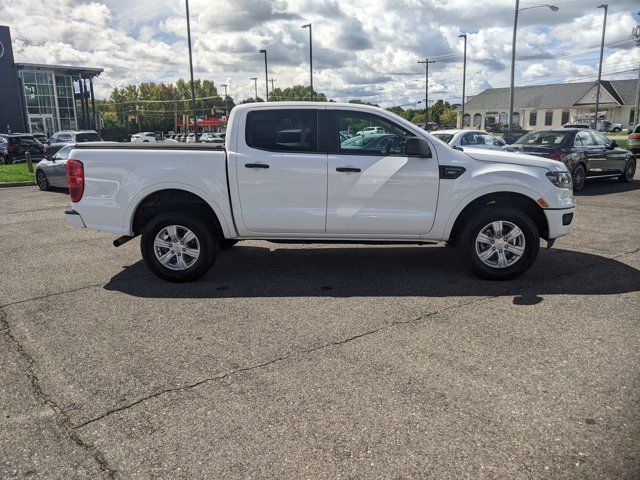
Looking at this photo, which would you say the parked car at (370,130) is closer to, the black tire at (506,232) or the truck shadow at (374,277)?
the black tire at (506,232)

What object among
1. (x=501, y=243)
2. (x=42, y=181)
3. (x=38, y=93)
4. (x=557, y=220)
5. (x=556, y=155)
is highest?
(x=38, y=93)

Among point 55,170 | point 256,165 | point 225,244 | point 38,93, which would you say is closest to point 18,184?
point 55,170

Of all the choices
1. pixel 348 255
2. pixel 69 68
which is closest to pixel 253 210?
pixel 348 255

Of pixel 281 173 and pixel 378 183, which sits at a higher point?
pixel 281 173

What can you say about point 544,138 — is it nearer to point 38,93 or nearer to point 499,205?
point 499,205

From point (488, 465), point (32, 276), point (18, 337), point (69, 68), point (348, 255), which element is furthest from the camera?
point (69, 68)

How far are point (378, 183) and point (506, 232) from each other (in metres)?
1.51

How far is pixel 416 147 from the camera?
18.5 feet

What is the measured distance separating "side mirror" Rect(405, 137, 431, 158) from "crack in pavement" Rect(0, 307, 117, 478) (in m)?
3.94

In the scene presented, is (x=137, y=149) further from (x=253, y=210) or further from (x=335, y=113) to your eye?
(x=335, y=113)

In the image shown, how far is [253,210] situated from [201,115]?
13317 cm

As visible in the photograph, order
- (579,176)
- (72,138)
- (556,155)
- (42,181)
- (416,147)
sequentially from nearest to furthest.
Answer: (416,147)
(556,155)
(579,176)
(42,181)
(72,138)

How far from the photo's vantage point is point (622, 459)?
2799 mm

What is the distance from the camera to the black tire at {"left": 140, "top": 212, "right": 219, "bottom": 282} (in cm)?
584
